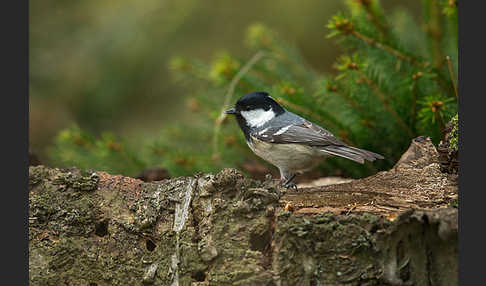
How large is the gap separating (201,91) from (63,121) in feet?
6.11

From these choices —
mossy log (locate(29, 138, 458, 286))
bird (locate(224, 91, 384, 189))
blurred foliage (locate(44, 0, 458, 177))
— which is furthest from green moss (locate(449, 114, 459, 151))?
bird (locate(224, 91, 384, 189))

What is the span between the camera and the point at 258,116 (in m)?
2.64

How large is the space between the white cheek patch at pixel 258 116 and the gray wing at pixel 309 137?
0.19 feet

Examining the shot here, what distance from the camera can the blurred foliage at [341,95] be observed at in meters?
2.54

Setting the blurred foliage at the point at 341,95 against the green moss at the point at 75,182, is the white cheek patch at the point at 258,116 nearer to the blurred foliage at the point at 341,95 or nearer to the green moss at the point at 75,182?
the blurred foliage at the point at 341,95

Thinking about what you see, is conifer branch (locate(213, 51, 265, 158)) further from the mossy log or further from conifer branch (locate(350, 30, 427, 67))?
the mossy log

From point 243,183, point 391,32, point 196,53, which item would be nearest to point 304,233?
point 243,183

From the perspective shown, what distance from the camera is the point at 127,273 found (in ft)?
5.98

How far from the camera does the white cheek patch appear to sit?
2.63 metres

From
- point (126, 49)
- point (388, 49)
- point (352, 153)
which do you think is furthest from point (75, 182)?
point (126, 49)

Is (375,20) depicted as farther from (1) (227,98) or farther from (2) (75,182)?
(2) (75,182)

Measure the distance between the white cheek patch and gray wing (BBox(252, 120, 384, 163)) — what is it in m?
0.06

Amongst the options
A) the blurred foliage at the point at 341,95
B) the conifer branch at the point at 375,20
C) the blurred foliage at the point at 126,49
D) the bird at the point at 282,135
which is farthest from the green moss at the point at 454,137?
the blurred foliage at the point at 126,49

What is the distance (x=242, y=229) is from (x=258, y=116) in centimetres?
105
